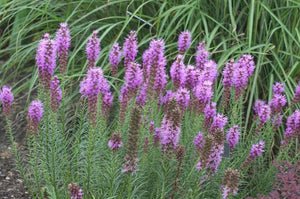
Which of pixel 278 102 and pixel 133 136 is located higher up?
pixel 133 136

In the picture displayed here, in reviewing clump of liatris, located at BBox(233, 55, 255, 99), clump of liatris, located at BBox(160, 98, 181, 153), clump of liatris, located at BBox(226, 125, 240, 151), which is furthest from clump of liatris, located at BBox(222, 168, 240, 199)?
clump of liatris, located at BBox(233, 55, 255, 99)

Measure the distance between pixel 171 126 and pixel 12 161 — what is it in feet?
7.42

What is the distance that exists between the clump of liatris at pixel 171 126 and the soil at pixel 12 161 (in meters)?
1.33

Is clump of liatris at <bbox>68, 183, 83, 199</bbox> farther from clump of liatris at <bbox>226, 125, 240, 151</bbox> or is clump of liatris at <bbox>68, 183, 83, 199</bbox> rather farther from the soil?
the soil

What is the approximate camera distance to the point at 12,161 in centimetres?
388

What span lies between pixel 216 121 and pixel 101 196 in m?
0.77

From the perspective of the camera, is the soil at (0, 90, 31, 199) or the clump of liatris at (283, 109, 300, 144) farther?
the soil at (0, 90, 31, 199)

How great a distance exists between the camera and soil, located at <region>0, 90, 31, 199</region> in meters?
3.46

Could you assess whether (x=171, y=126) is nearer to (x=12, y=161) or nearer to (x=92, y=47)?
(x=92, y=47)

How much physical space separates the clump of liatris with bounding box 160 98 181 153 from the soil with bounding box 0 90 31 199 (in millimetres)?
1329

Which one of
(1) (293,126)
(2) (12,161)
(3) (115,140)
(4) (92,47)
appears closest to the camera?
(3) (115,140)

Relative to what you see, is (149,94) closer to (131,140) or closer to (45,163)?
(131,140)

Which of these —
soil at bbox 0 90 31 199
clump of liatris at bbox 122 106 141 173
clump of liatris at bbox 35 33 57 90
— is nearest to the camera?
clump of liatris at bbox 122 106 141 173

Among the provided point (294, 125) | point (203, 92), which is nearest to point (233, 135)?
point (203, 92)
